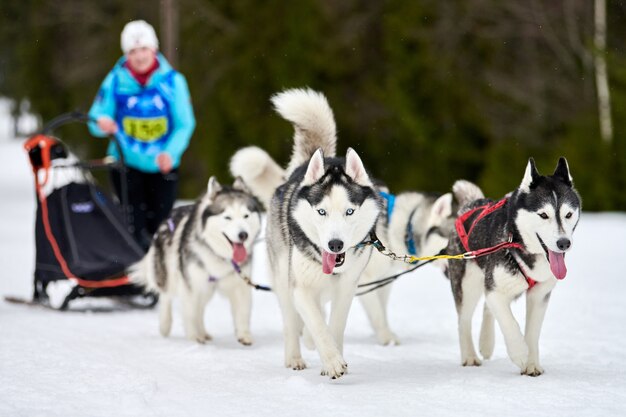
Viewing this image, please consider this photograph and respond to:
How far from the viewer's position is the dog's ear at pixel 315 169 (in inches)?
149

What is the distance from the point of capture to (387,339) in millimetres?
5074

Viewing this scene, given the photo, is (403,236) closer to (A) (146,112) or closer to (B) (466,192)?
(B) (466,192)

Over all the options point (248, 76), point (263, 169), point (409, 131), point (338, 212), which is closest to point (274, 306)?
point (263, 169)

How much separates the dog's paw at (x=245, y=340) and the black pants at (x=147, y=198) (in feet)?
5.56

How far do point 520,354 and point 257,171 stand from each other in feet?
7.59

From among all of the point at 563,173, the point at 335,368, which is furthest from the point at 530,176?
the point at 335,368

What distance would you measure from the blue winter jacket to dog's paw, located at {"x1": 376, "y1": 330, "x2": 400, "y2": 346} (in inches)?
84.6

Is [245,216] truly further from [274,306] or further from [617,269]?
[617,269]

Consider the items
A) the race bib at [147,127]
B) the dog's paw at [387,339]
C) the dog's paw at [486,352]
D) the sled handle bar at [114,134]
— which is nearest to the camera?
the dog's paw at [486,352]

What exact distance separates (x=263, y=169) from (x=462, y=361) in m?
1.97

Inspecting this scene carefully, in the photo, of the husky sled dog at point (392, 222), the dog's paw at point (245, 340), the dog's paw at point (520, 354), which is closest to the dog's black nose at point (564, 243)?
the dog's paw at point (520, 354)

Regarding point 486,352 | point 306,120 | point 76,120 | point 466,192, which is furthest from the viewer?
point 76,120

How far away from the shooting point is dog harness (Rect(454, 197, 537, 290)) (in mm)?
3732

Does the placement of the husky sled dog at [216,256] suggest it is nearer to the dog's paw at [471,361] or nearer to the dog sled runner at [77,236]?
the dog sled runner at [77,236]
